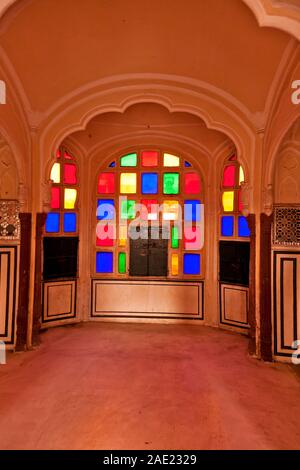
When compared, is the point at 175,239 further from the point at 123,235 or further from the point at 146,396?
the point at 146,396

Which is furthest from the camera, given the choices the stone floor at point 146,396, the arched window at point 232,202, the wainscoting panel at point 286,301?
the arched window at point 232,202

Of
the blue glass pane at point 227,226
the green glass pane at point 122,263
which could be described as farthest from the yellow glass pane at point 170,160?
the green glass pane at point 122,263

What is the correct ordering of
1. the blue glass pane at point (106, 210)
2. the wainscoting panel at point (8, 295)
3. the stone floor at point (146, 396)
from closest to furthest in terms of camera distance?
the stone floor at point (146, 396)
the wainscoting panel at point (8, 295)
the blue glass pane at point (106, 210)

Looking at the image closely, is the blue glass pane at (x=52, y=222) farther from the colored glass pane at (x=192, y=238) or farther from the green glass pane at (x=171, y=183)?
the colored glass pane at (x=192, y=238)

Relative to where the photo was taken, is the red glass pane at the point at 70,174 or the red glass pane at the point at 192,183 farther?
the red glass pane at the point at 192,183

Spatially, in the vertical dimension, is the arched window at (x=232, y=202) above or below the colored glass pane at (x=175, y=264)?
above

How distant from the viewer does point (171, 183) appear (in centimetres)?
555

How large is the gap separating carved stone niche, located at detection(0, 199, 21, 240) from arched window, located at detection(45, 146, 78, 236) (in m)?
0.85

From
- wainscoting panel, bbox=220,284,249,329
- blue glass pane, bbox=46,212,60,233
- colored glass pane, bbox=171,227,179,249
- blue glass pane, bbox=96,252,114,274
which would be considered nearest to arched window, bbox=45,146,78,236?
blue glass pane, bbox=46,212,60,233

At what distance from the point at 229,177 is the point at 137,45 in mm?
2494

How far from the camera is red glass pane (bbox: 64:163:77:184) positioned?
5.29 meters

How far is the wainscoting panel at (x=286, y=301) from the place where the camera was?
3904 mm

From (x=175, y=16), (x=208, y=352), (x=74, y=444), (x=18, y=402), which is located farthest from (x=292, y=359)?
(x=175, y=16)

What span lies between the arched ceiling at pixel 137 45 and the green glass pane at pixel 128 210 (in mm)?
1989
